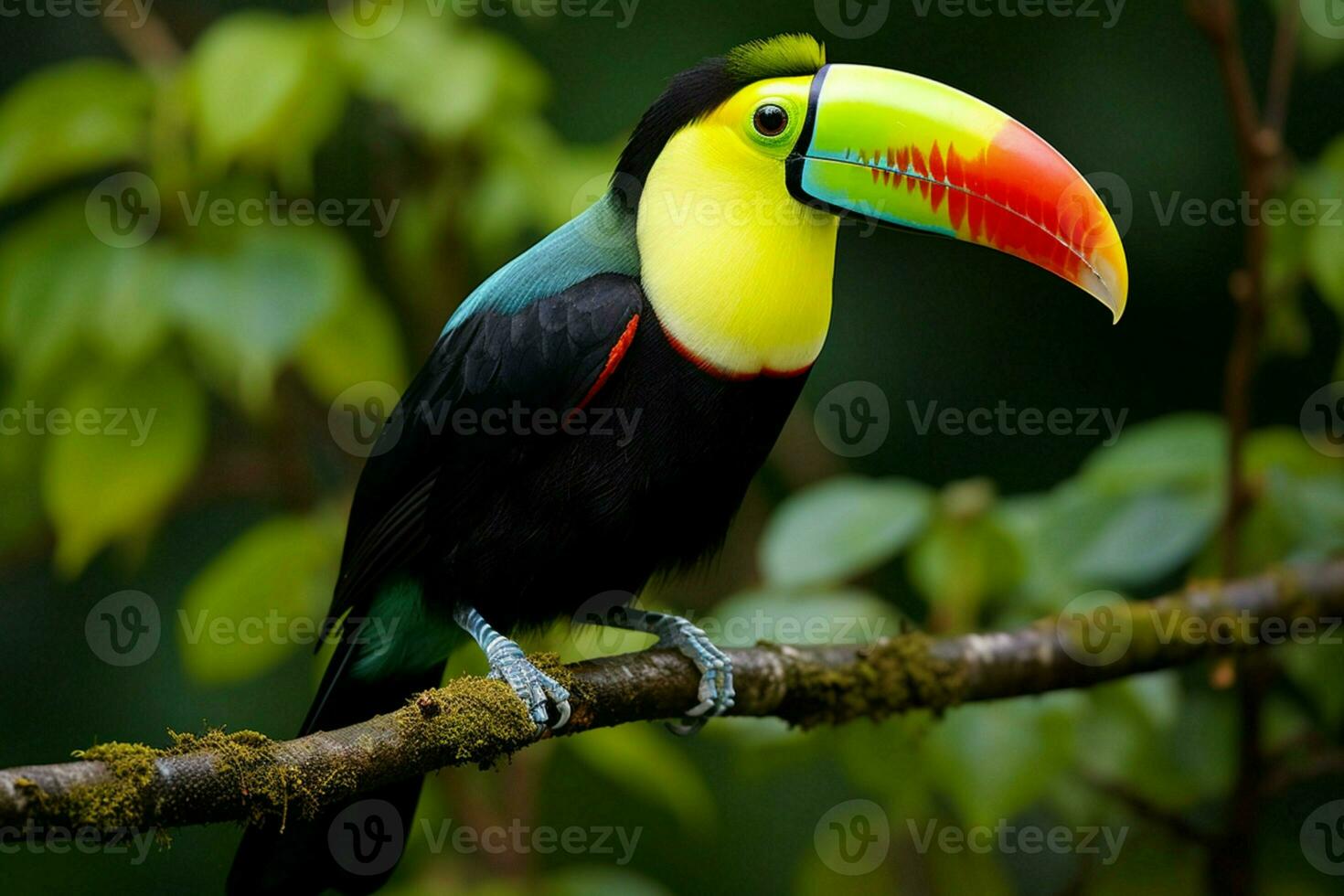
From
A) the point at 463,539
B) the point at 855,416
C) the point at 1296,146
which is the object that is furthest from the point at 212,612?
the point at 1296,146

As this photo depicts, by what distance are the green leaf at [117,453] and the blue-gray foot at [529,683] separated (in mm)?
915

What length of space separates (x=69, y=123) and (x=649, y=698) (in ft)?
5.66

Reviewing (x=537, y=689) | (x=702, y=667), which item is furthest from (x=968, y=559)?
(x=537, y=689)

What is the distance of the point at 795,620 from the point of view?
285cm

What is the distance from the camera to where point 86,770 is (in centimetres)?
164

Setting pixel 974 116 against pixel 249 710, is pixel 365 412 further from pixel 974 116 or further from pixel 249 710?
pixel 974 116

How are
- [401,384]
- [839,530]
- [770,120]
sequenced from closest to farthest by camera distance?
[770,120] → [839,530] → [401,384]

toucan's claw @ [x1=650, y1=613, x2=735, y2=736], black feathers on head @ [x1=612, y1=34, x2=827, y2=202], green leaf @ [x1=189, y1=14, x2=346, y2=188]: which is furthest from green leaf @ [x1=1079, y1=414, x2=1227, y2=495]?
green leaf @ [x1=189, y1=14, x2=346, y2=188]

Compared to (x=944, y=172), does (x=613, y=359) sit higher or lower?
lower

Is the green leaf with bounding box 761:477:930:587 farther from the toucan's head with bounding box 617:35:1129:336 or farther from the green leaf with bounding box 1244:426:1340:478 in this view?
the green leaf with bounding box 1244:426:1340:478

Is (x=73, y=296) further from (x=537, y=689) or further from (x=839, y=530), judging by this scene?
(x=839, y=530)

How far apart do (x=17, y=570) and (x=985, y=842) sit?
3.26 meters

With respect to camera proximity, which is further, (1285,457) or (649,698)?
(1285,457)

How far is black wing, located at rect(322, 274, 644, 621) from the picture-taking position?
8.34 feet
